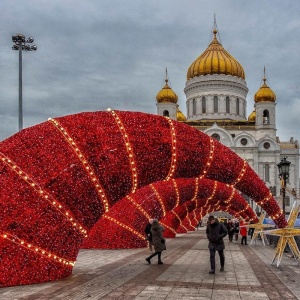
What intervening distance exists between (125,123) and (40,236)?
2526 millimetres

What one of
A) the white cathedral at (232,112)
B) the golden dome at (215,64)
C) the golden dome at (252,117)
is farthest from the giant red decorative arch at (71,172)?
the golden dome at (252,117)

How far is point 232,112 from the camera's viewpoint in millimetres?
76938

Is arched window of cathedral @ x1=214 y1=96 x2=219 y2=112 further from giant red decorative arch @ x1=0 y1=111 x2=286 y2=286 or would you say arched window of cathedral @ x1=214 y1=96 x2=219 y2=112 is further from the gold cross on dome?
giant red decorative arch @ x1=0 y1=111 x2=286 y2=286

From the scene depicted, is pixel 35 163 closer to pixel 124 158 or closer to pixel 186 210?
pixel 124 158

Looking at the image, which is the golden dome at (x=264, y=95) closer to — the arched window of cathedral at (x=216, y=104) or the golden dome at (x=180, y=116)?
the arched window of cathedral at (x=216, y=104)

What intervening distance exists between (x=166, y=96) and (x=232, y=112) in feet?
32.3

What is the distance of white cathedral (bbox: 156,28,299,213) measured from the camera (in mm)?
73062

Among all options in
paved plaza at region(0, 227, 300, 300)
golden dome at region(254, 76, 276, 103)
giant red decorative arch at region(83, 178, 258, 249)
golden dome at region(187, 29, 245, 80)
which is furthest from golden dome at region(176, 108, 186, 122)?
paved plaza at region(0, 227, 300, 300)

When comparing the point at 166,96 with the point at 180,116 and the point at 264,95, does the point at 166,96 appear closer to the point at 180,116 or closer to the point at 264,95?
the point at 180,116

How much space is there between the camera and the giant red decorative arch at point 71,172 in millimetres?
9000

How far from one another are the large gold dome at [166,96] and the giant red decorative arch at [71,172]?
6524 cm

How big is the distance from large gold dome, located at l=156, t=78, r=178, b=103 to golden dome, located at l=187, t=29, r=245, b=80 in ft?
14.2

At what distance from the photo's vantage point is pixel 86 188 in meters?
9.54

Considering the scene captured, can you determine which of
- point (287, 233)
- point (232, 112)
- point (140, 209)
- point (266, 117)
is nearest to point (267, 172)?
point (266, 117)
